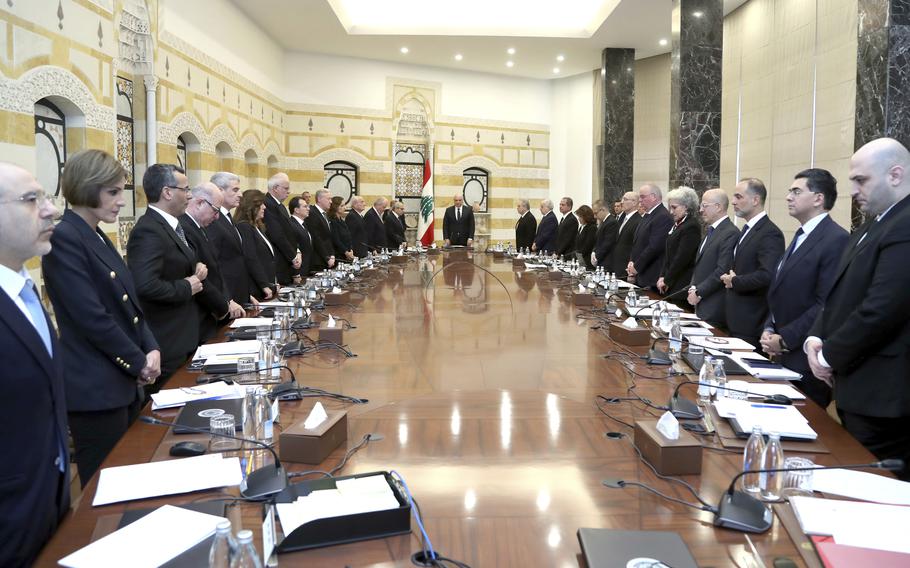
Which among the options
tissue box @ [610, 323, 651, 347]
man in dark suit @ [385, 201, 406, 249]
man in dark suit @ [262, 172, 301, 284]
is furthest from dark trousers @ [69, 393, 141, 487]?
man in dark suit @ [385, 201, 406, 249]

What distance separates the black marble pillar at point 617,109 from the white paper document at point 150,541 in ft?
42.4

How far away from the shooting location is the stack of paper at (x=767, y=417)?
215cm

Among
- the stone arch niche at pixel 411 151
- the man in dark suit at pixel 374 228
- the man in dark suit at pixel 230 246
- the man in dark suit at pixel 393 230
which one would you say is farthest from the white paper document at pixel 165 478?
the stone arch niche at pixel 411 151

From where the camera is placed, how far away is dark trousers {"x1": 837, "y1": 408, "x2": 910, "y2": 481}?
2.57 metres

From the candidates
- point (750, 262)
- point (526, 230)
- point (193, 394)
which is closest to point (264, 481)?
point (193, 394)

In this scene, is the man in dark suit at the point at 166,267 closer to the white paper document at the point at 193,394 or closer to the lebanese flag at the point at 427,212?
the white paper document at the point at 193,394

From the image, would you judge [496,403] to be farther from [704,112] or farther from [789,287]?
[704,112]

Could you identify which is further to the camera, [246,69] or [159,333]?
[246,69]

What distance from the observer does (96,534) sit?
1.52 m

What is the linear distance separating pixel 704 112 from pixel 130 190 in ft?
23.5

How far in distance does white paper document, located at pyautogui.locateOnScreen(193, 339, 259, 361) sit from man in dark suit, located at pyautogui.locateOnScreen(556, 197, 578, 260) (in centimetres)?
756

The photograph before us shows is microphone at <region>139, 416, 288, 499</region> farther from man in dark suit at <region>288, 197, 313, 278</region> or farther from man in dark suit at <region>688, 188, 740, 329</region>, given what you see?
man in dark suit at <region>288, 197, 313, 278</region>

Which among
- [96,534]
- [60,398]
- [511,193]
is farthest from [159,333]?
[511,193]

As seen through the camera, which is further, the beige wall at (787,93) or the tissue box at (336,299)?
the beige wall at (787,93)
